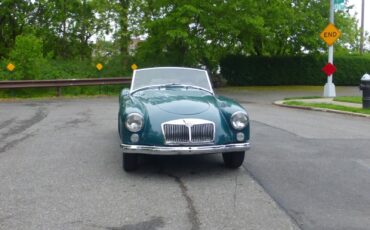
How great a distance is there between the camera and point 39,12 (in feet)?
104

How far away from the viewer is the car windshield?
26.6ft

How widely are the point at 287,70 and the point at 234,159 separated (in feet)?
87.7

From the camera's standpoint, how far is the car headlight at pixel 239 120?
6320mm

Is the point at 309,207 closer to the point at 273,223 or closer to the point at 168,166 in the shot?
the point at 273,223

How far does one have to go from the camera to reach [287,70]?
32281 millimetres

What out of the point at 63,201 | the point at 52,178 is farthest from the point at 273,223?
the point at 52,178

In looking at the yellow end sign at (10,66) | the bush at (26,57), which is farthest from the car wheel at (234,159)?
the bush at (26,57)

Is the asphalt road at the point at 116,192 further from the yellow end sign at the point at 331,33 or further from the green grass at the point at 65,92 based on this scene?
the yellow end sign at the point at 331,33

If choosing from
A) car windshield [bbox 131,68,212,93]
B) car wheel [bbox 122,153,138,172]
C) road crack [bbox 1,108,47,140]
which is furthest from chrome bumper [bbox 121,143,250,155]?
road crack [bbox 1,108,47,140]

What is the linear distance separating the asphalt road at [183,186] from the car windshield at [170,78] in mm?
1268

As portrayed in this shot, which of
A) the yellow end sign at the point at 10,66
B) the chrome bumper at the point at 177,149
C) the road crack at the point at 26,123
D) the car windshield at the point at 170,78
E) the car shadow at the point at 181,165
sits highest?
the yellow end sign at the point at 10,66

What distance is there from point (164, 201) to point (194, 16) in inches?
773

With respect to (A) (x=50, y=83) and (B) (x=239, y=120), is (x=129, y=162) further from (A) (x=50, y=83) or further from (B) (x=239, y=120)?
(A) (x=50, y=83)

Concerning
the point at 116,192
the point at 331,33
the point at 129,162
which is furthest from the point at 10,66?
the point at 116,192
